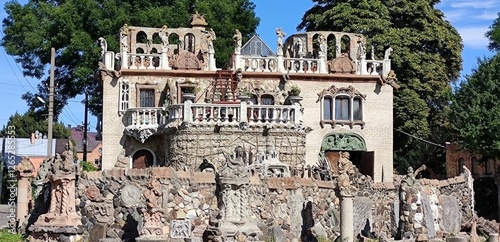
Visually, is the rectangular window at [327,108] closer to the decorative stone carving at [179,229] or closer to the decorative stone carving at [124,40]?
the decorative stone carving at [124,40]

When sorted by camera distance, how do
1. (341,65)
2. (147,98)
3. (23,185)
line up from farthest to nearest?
(341,65) → (147,98) → (23,185)

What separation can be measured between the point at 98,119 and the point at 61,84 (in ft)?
10.5

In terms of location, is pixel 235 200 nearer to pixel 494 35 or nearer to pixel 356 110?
pixel 356 110

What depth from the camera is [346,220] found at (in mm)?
22109

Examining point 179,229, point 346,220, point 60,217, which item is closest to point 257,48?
point 346,220

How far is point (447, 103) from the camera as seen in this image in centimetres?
4381

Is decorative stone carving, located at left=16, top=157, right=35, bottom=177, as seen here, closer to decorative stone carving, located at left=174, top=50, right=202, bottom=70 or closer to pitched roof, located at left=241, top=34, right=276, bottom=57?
decorative stone carving, located at left=174, top=50, right=202, bottom=70

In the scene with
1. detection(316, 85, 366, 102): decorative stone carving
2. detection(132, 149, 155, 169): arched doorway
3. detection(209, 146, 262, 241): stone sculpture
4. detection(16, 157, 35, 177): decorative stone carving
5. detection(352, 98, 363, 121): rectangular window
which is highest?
detection(316, 85, 366, 102): decorative stone carving

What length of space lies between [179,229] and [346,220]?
4.94 meters

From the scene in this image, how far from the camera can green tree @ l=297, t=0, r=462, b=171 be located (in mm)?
42531

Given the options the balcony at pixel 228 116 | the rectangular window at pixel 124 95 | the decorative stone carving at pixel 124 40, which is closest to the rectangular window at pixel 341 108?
the balcony at pixel 228 116

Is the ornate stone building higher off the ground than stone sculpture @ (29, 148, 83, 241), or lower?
higher

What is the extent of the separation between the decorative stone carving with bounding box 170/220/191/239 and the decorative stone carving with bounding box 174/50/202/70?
48.1ft

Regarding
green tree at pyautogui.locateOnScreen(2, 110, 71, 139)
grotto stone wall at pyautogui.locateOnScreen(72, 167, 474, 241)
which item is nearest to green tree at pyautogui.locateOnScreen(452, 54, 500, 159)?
grotto stone wall at pyautogui.locateOnScreen(72, 167, 474, 241)
